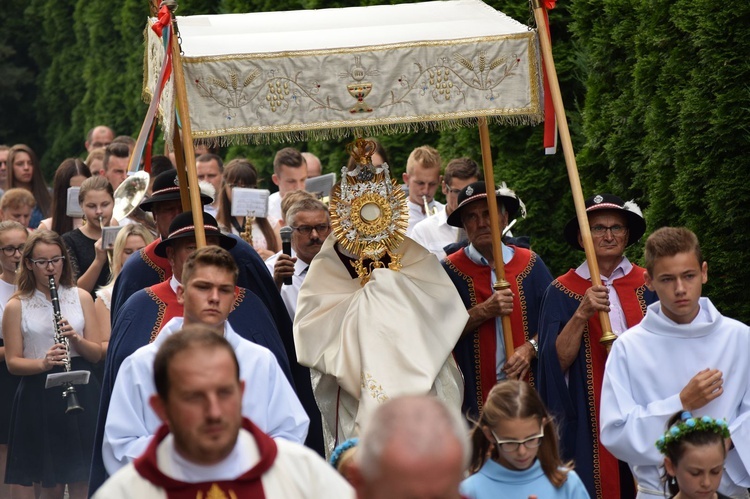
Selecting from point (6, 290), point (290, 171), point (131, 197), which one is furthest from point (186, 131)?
point (290, 171)

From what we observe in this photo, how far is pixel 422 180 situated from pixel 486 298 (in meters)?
2.62

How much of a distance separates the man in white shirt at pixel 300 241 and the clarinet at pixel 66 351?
1427 millimetres

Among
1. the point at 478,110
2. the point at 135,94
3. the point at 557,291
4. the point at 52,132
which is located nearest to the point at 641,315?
the point at 557,291

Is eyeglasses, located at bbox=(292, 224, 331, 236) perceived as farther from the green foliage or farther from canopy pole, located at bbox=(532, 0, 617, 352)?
the green foliage

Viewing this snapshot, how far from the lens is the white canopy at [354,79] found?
6570 millimetres

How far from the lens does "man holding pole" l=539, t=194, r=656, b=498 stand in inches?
268

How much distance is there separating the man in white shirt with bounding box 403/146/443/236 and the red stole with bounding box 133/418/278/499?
6162 millimetres

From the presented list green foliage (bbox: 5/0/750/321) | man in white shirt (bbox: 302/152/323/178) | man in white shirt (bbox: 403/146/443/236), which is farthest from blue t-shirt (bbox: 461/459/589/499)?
man in white shirt (bbox: 302/152/323/178)

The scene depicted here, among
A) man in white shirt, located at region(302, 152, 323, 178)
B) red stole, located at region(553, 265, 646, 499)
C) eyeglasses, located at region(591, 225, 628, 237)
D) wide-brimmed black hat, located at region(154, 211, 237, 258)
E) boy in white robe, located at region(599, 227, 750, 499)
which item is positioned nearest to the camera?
boy in white robe, located at region(599, 227, 750, 499)

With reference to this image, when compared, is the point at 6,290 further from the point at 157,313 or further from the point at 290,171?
the point at 157,313

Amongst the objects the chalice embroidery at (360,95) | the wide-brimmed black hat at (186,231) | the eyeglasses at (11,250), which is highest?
the chalice embroidery at (360,95)

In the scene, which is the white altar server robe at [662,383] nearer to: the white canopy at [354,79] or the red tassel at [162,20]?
the white canopy at [354,79]

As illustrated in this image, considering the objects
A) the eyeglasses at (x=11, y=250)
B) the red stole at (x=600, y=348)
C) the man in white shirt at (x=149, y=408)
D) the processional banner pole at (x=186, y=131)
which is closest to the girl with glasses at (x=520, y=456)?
the man in white shirt at (x=149, y=408)

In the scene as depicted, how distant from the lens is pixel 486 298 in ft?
24.5
